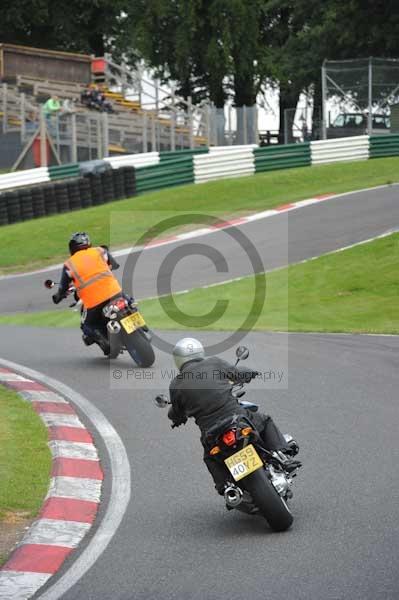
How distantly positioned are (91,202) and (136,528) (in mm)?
22581

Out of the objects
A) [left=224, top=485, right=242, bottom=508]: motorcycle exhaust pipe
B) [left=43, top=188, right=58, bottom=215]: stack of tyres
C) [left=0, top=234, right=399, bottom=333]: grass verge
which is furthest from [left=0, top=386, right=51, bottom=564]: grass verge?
[left=43, top=188, right=58, bottom=215]: stack of tyres

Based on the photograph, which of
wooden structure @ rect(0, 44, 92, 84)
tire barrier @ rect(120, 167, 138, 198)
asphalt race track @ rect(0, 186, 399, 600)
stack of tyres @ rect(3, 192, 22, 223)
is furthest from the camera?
wooden structure @ rect(0, 44, 92, 84)

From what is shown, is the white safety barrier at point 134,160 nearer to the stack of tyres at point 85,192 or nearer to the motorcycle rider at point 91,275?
the stack of tyres at point 85,192

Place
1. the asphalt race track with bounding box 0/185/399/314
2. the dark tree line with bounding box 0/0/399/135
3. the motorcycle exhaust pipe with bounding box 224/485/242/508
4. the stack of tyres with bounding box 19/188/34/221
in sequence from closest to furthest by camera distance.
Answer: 1. the motorcycle exhaust pipe with bounding box 224/485/242/508
2. the asphalt race track with bounding box 0/185/399/314
3. the stack of tyres with bounding box 19/188/34/221
4. the dark tree line with bounding box 0/0/399/135

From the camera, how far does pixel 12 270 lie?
24.1 m

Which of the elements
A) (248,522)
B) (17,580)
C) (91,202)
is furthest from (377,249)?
(17,580)

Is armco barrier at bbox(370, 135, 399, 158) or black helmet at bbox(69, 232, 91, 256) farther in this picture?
armco barrier at bbox(370, 135, 399, 158)

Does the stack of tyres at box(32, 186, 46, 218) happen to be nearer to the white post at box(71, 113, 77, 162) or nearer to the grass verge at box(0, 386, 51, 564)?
the white post at box(71, 113, 77, 162)

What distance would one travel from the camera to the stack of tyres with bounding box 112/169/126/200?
30234mm

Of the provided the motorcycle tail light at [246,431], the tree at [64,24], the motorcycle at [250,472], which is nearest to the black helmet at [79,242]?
the motorcycle at [250,472]

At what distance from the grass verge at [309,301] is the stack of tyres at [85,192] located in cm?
932

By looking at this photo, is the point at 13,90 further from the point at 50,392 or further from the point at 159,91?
the point at 50,392

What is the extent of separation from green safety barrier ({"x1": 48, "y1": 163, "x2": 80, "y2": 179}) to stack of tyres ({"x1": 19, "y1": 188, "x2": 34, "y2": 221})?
2.00 metres

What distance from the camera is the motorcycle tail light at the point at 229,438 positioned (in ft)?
24.3
